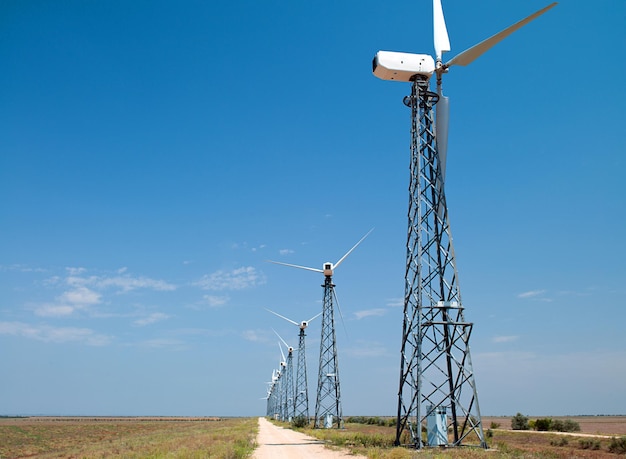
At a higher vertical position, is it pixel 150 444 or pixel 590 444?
pixel 590 444

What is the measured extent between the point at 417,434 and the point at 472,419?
304cm

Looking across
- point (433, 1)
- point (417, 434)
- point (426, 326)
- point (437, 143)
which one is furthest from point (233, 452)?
point (433, 1)

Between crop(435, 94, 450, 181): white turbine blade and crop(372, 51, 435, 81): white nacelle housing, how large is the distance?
183 centimetres

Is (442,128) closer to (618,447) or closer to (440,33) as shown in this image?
(440,33)

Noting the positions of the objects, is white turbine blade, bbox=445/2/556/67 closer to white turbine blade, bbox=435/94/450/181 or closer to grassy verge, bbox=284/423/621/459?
white turbine blade, bbox=435/94/450/181

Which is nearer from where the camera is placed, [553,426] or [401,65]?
[401,65]

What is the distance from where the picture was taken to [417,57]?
30.3 metres

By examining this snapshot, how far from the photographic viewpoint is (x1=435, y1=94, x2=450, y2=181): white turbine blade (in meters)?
30.0

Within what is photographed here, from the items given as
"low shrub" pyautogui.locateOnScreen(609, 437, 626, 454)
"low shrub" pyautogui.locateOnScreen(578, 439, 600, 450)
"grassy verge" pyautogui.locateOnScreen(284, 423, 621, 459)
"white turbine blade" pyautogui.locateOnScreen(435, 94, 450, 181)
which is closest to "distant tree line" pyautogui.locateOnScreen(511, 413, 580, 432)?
"grassy verge" pyautogui.locateOnScreen(284, 423, 621, 459)

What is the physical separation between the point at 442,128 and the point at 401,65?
436 centimetres

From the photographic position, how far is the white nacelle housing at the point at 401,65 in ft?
97.9

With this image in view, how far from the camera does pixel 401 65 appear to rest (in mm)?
29906

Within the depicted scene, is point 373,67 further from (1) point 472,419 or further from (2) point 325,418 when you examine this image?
(2) point 325,418

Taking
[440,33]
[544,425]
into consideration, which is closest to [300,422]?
[544,425]
